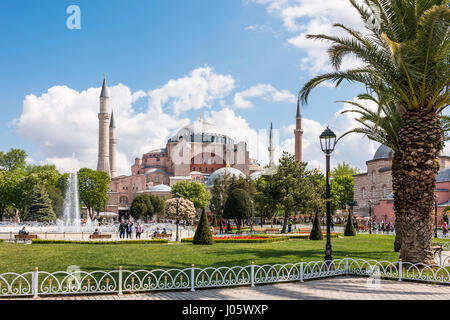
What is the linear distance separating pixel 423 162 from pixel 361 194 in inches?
1636

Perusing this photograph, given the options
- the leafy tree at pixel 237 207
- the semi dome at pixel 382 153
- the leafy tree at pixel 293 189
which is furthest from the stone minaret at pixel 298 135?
the leafy tree at pixel 237 207

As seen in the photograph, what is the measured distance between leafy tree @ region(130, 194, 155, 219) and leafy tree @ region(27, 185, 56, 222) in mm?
8765

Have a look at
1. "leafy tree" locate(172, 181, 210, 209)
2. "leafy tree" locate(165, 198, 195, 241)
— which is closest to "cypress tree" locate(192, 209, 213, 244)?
"leafy tree" locate(165, 198, 195, 241)

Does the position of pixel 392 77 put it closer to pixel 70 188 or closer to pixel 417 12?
pixel 417 12

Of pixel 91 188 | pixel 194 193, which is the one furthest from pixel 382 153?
pixel 91 188

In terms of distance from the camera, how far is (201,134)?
76.2m

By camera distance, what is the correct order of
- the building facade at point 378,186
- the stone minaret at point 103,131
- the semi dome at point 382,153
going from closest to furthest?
the building facade at point 378,186 < the semi dome at point 382,153 < the stone minaret at point 103,131

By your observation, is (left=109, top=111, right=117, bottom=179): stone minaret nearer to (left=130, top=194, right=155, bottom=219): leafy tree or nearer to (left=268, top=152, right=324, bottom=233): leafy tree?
(left=130, top=194, right=155, bottom=219): leafy tree

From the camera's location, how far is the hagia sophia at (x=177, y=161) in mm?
59000

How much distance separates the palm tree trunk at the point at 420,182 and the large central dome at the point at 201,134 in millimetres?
66652

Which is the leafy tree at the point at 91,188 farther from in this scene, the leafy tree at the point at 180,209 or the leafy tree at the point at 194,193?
the leafy tree at the point at 180,209

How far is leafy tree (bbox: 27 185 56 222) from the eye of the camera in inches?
1400

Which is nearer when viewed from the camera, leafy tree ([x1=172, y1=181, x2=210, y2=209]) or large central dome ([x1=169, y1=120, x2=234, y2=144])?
leafy tree ([x1=172, y1=181, x2=210, y2=209])

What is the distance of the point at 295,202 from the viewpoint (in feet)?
89.0
